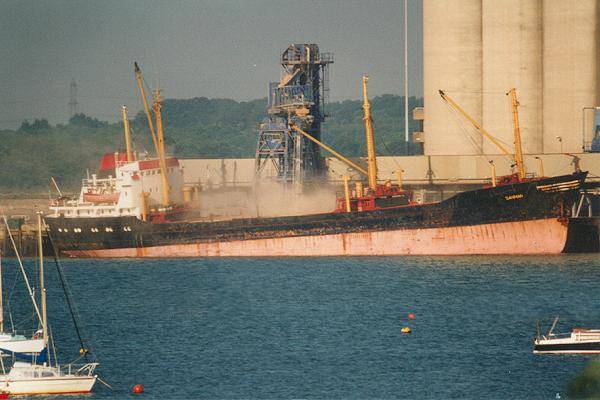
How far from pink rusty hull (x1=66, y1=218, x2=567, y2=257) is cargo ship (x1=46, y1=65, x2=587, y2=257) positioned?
6 centimetres

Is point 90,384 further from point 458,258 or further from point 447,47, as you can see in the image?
point 447,47

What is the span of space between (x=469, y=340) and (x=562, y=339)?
5.24 m

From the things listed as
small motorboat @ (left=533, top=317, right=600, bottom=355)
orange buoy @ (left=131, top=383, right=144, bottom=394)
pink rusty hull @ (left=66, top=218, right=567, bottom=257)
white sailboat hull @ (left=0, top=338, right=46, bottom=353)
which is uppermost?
pink rusty hull @ (left=66, top=218, right=567, bottom=257)

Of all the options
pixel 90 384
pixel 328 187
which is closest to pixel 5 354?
pixel 90 384

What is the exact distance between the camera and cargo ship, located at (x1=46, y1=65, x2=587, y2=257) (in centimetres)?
7981

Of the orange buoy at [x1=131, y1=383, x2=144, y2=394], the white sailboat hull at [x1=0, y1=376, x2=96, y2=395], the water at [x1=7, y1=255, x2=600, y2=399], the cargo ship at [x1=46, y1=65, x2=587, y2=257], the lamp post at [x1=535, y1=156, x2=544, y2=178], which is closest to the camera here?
the white sailboat hull at [x1=0, y1=376, x2=96, y2=395]

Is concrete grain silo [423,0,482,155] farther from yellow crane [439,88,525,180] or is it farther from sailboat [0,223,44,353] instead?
sailboat [0,223,44,353]

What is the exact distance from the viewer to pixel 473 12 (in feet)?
324

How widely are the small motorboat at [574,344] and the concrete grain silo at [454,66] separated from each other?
162 ft

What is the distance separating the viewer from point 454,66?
99062 millimetres

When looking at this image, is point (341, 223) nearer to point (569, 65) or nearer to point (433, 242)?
point (433, 242)

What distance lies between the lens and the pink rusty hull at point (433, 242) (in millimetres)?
80062

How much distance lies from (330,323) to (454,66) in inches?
1733

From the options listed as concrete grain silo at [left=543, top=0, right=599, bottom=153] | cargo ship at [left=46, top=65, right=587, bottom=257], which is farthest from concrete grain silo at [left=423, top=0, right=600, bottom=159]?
cargo ship at [left=46, top=65, right=587, bottom=257]
